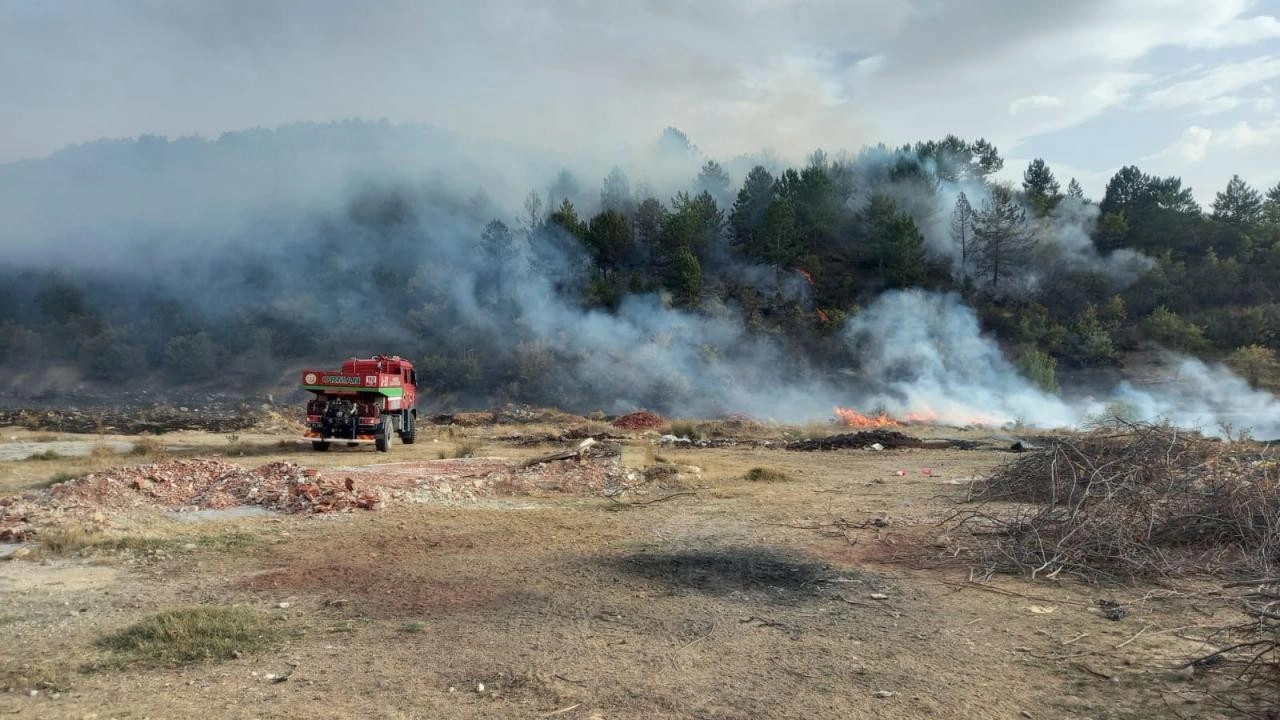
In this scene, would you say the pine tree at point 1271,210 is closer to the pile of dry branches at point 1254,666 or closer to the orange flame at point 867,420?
the orange flame at point 867,420

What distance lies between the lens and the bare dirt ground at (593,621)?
5664mm

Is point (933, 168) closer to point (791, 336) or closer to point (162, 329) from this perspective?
point (791, 336)

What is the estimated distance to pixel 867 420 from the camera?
1479 inches

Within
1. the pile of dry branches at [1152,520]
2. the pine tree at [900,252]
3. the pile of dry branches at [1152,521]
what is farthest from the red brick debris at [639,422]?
the pine tree at [900,252]

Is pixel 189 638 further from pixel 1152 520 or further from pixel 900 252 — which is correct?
pixel 900 252

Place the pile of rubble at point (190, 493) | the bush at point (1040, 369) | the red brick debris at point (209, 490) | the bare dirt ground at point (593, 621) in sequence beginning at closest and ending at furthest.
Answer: the bare dirt ground at point (593, 621)
the pile of rubble at point (190, 493)
the red brick debris at point (209, 490)
the bush at point (1040, 369)

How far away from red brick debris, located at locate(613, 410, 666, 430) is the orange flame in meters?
8.84

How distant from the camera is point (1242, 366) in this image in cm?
4359

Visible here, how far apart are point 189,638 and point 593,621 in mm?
3448

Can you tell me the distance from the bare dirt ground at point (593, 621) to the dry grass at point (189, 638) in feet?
0.55

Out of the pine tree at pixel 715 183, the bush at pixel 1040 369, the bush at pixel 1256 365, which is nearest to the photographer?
the bush at pixel 1256 365

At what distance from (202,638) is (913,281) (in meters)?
51.7

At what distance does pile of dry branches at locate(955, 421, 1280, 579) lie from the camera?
29.5ft

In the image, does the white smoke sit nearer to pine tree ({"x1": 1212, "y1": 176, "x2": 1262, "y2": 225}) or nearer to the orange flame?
the orange flame
